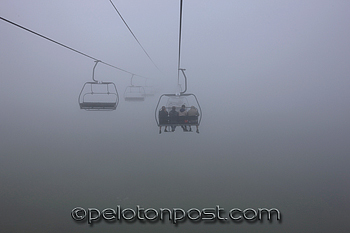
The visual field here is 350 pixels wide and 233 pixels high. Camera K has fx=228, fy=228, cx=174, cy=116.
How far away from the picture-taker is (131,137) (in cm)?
242

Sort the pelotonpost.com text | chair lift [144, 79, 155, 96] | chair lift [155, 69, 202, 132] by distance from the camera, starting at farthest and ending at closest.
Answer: the pelotonpost.com text
chair lift [144, 79, 155, 96]
chair lift [155, 69, 202, 132]

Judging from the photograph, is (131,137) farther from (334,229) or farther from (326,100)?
(334,229)

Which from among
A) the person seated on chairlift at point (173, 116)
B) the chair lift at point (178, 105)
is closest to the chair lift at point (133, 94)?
the chair lift at point (178, 105)

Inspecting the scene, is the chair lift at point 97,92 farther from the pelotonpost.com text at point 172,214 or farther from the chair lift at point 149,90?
the pelotonpost.com text at point 172,214

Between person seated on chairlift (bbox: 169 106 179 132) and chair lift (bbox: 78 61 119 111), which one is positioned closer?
person seated on chairlift (bbox: 169 106 179 132)

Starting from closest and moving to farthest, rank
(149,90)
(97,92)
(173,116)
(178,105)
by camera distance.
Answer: (173,116) < (178,105) < (149,90) < (97,92)

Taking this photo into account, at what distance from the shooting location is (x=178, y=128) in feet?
8.05

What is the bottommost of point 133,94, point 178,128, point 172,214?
point 172,214

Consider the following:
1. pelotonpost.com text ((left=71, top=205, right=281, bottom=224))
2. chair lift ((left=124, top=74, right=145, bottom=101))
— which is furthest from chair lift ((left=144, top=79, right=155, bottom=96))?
pelotonpost.com text ((left=71, top=205, right=281, bottom=224))

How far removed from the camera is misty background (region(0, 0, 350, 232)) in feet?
7.34

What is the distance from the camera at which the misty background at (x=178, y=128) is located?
224cm

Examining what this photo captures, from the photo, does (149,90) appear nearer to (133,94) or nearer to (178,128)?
(133,94)

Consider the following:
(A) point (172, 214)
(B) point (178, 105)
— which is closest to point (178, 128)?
(B) point (178, 105)

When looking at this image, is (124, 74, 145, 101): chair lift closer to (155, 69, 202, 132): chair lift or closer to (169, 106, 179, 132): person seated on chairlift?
(155, 69, 202, 132): chair lift
